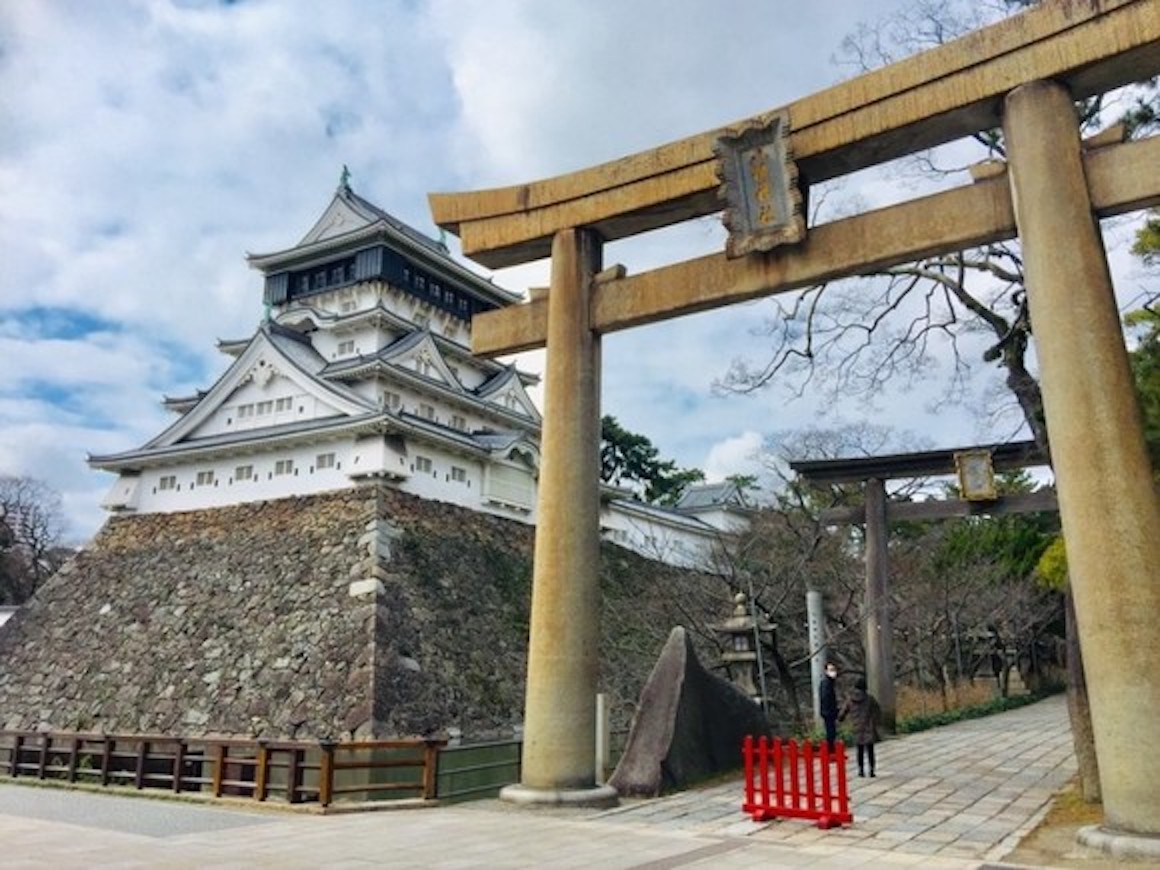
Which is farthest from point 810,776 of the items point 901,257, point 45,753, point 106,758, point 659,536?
point 659,536

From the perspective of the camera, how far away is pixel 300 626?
16.8 meters

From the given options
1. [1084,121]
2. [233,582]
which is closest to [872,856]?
[1084,121]

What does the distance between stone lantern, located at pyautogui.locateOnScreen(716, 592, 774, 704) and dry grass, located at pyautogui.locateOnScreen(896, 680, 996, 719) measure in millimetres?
7473

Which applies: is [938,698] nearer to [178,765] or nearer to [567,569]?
[567,569]

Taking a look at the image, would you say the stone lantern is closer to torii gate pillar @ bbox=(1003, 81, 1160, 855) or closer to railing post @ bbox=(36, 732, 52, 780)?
torii gate pillar @ bbox=(1003, 81, 1160, 855)

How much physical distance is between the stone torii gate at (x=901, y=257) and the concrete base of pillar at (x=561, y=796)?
40mm

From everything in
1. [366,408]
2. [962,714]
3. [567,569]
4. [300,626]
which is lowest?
[962,714]

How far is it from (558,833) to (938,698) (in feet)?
63.4

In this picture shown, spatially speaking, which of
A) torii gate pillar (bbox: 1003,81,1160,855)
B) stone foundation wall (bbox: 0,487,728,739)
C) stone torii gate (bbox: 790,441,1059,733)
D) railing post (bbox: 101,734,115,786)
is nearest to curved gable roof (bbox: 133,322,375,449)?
stone foundation wall (bbox: 0,487,728,739)

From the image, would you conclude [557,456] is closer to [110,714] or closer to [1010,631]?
[110,714]

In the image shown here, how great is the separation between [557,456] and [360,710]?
8.07 meters

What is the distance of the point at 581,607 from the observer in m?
8.43

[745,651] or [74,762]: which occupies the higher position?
[745,651]

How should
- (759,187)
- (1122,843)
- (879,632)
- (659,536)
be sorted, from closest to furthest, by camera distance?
(1122,843) < (759,187) < (879,632) < (659,536)
